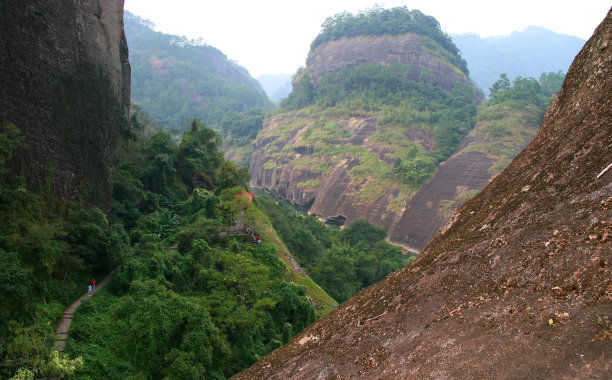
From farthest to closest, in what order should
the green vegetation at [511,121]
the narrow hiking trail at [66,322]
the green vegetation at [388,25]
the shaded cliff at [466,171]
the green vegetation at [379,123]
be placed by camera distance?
the green vegetation at [388,25], the green vegetation at [379,123], the green vegetation at [511,121], the shaded cliff at [466,171], the narrow hiking trail at [66,322]

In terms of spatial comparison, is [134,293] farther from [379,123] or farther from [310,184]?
[379,123]

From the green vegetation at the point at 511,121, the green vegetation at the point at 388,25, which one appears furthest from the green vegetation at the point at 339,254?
the green vegetation at the point at 388,25

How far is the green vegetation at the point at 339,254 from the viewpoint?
849 inches

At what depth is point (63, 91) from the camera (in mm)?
12391

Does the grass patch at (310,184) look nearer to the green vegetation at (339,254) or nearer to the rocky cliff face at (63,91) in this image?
the green vegetation at (339,254)

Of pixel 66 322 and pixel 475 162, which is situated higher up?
pixel 66 322

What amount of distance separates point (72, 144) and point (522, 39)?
228m

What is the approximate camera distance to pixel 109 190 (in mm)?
16047

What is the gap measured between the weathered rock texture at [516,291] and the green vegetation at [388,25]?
67426 mm

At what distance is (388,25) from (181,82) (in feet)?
182

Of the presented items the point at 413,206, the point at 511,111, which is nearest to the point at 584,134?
the point at 413,206

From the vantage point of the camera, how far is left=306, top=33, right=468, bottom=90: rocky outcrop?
63781 mm

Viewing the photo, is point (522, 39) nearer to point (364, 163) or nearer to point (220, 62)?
point (220, 62)

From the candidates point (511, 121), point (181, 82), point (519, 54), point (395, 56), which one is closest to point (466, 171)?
point (511, 121)
